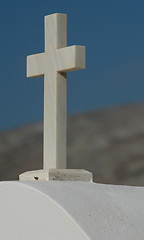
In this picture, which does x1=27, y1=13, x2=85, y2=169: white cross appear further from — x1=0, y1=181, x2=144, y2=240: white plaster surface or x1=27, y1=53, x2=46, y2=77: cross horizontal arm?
x1=0, y1=181, x2=144, y2=240: white plaster surface

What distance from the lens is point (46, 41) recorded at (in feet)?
9.21

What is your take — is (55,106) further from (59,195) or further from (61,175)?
(59,195)

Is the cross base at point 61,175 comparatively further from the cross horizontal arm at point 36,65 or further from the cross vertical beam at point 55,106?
the cross horizontal arm at point 36,65

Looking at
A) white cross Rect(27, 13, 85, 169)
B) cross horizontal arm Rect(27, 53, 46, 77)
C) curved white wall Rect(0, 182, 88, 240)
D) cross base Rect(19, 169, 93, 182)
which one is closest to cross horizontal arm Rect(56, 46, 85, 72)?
white cross Rect(27, 13, 85, 169)

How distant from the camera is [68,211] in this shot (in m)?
2.13

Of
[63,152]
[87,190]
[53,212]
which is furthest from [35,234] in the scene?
[63,152]

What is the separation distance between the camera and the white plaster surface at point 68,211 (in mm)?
2117

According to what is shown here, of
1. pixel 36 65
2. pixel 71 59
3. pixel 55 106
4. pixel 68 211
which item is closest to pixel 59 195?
pixel 68 211

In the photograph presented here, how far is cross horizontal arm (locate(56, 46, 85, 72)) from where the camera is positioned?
8.52ft

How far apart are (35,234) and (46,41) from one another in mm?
972

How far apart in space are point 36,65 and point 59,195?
810mm

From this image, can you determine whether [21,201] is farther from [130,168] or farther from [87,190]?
[130,168]

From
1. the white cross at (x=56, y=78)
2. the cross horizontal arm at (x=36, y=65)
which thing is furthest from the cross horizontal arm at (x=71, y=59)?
the cross horizontal arm at (x=36, y=65)

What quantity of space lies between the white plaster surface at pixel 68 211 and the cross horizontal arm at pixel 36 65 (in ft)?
1.98
